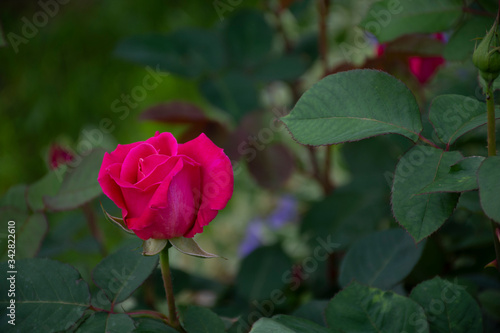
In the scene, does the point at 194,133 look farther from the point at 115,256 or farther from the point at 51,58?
the point at 51,58

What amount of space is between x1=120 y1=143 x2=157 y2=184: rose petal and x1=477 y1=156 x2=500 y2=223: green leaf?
0.78ft

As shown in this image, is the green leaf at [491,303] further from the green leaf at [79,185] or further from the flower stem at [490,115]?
the green leaf at [79,185]

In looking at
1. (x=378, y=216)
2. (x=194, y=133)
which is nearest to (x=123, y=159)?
(x=194, y=133)

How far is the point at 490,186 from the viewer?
348mm

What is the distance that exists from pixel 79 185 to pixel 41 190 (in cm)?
6

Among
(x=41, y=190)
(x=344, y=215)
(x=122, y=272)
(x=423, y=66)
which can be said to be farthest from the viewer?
(x=344, y=215)

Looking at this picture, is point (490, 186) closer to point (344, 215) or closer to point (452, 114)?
point (452, 114)

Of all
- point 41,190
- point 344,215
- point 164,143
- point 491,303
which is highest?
point 164,143

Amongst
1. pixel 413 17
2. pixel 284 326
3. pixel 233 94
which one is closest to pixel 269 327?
pixel 284 326

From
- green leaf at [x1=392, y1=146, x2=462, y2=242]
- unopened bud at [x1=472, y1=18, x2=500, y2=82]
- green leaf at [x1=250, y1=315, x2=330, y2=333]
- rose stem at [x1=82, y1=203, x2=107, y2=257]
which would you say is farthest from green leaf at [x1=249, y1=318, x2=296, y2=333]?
rose stem at [x1=82, y1=203, x2=107, y2=257]

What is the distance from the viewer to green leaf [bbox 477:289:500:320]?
50 centimetres

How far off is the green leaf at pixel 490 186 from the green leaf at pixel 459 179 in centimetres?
1

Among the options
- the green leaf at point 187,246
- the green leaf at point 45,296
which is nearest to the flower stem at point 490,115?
the green leaf at point 187,246

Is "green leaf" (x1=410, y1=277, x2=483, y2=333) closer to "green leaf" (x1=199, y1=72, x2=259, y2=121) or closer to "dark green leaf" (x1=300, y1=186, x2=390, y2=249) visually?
"dark green leaf" (x1=300, y1=186, x2=390, y2=249)
